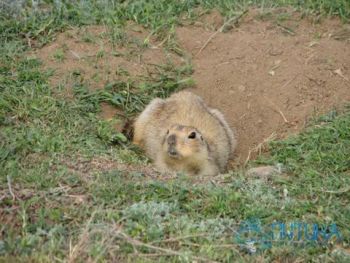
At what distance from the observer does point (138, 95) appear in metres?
7.52

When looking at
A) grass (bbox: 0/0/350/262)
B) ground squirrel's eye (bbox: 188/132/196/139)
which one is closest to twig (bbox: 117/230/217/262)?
grass (bbox: 0/0/350/262)

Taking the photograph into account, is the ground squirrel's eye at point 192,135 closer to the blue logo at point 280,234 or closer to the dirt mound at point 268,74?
the dirt mound at point 268,74

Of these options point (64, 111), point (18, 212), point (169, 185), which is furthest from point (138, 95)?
point (18, 212)

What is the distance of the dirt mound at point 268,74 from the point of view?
7398 millimetres

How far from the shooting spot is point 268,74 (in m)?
7.75

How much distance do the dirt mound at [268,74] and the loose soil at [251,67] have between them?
0.01m

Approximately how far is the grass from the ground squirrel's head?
34cm

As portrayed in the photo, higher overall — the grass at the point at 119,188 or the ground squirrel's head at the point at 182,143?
the grass at the point at 119,188

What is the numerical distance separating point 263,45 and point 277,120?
1107mm

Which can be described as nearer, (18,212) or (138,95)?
(18,212)

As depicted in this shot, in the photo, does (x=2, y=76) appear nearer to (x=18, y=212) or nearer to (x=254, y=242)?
(x=18, y=212)

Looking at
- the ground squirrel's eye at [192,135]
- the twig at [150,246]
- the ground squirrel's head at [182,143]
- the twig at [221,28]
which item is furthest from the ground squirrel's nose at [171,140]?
the twig at [150,246]

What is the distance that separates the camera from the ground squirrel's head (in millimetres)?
6750

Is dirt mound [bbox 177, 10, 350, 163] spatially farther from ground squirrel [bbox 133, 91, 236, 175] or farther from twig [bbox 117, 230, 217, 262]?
twig [bbox 117, 230, 217, 262]
